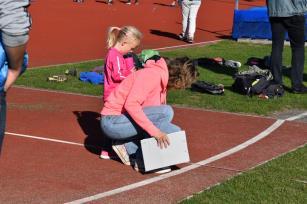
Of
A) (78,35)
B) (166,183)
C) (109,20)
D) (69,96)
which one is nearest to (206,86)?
(69,96)

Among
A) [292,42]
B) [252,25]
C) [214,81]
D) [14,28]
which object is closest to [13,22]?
[14,28]

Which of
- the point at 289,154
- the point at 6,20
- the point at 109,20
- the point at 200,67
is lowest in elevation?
the point at 109,20

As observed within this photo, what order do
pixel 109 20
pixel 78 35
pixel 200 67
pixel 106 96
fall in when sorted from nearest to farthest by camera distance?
pixel 106 96, pixel 200 67, pixel 78 35, pixel 109 20

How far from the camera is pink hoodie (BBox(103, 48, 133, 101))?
7.24 meters

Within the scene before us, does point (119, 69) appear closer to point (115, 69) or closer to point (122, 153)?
point (115, 69)

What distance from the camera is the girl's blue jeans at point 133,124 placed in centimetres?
657

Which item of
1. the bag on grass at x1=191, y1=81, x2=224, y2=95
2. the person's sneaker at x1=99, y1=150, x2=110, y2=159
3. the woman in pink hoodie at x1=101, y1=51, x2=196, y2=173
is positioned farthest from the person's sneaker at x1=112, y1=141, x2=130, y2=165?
the bag on grass at x1=191, y1=81, x2=224, y2=95

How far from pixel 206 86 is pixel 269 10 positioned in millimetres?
1547

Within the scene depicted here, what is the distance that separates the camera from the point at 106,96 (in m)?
7.39

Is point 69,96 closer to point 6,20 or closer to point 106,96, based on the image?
point 106,96

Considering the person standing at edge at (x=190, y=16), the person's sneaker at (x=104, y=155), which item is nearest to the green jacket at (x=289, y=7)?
the person's sneaker at (x=104, y=155)

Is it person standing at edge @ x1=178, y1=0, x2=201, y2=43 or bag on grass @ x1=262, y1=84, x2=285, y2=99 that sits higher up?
bag on grass @ x1=262, y1=84, x2=285, y2=99

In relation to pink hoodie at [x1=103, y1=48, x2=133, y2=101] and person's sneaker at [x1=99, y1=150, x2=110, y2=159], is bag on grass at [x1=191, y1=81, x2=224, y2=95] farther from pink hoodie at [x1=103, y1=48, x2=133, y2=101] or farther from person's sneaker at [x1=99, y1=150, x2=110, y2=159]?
person's sneaker at [x1=99, y1=150, x2=110, y2=159]

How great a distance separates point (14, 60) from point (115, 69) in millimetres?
3399
